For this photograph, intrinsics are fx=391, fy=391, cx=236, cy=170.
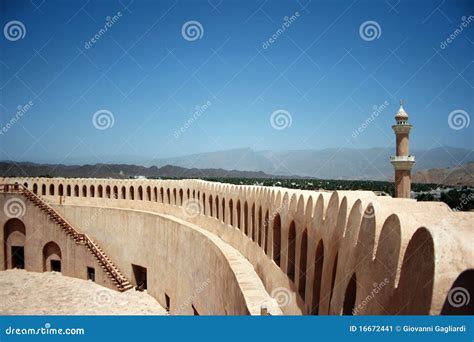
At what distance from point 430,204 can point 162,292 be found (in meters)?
15.6

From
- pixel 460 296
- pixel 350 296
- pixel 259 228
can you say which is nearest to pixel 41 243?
pixel 259 228

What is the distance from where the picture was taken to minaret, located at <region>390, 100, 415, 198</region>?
16.8 metres

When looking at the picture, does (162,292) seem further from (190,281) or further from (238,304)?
(238,304)

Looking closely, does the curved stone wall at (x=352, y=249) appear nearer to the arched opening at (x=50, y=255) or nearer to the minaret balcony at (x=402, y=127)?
the minaret balcony at (x=402, y=127)

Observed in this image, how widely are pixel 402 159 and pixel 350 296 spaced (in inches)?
529

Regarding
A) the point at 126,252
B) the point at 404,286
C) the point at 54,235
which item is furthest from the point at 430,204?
the point at 54,235

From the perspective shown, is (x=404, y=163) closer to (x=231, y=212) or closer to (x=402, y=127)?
(x=402, y=127)

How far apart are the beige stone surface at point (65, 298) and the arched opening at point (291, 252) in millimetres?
10420

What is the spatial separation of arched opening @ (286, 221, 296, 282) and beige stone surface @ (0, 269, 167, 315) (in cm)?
1042

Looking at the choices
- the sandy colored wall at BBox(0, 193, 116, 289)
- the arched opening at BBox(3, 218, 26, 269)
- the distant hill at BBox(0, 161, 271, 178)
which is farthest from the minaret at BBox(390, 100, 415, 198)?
the distant hill at BBox(0, 161, 271, 178)

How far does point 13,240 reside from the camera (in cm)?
2448

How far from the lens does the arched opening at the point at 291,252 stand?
8.38 meters

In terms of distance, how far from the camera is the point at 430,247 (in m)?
3.13

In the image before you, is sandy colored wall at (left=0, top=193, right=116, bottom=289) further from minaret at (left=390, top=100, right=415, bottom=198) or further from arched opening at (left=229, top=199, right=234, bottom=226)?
minaret at (left=390, top=100, right=415, bottom=198)
